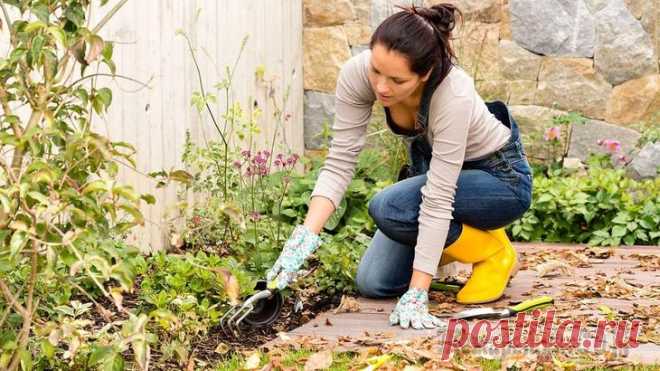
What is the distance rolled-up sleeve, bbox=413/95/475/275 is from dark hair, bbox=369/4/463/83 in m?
0.13

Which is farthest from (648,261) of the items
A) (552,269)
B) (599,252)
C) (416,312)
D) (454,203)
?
(416,312)

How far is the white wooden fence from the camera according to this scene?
4.67m

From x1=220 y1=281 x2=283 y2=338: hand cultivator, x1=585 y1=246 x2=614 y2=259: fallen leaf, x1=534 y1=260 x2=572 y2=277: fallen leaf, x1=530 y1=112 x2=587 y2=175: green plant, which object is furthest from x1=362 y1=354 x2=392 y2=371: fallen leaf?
x1=530 y1=112 x2=587 y2=175: green plant

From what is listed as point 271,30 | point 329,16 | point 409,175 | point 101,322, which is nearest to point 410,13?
point 409,175

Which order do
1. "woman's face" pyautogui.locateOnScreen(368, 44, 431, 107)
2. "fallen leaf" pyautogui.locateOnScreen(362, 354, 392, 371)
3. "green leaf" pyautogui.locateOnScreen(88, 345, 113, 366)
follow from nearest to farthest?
1. "green leaf" pyautogui.locateOnScreen(88, 345, 113, 366)
2. "fallen leaf" pyautogui.locateOnScreen(362, 354, 392, 371)
3. "woman's face" pyautogui.locateOnScreen(368, 44, 431, 107)

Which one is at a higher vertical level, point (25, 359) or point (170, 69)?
point (170, 69)

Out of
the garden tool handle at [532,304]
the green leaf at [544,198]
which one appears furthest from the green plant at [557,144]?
the garden tool handle at [532,304]

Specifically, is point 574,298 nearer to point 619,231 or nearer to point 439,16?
point 439,16

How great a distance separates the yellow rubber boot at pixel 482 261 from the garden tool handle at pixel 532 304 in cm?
25

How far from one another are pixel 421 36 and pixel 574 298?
125 centimetres

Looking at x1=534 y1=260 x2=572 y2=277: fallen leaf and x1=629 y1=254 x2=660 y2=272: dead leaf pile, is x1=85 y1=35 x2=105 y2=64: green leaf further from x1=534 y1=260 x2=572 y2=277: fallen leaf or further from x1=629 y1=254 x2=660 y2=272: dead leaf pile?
x1=629 y1=254 x2=660 y2=272: dead leaf pile

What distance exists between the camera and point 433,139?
369cm

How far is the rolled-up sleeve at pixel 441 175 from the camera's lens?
3.55 m

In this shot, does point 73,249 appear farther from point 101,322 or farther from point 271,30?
point 271,30
